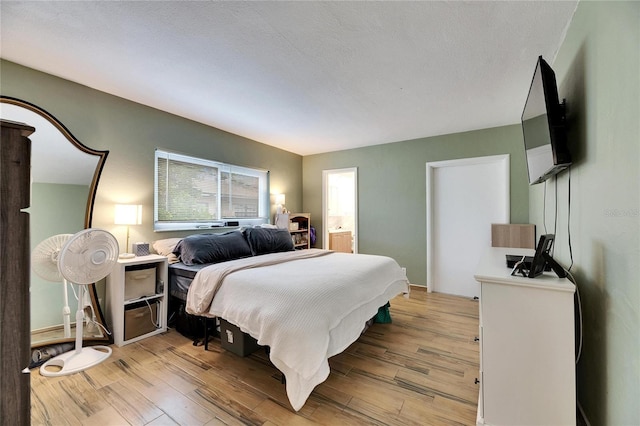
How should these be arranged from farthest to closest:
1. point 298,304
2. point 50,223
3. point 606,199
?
point 50,223
point 298,304
point 606,199

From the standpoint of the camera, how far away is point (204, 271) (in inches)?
97.1

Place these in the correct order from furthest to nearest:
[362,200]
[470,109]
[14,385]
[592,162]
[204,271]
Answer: [362,200], [470,109], [204,271], [592,162], [14,385]

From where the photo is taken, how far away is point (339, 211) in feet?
23.7

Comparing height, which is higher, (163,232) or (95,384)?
(163,232)

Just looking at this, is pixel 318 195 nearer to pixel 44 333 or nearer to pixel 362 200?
pixel 362 200

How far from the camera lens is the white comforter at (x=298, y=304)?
1604 millimetres

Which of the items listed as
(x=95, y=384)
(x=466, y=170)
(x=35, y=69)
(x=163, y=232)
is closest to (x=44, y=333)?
(x=95, y=384)

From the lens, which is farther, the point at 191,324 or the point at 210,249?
the point at 210,249

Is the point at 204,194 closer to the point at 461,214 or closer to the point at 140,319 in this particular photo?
the point at 140,319

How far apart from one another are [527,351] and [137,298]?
3.11 meters

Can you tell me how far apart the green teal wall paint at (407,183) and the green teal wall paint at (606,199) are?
2.12 metres

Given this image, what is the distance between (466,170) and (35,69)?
16.4 ft

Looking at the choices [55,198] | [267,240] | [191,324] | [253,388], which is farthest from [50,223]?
[253,388]

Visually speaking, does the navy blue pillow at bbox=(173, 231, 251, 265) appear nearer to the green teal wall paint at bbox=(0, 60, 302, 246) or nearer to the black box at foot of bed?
the green teal wall paint at bbox=(0, 60, 302, 246)
